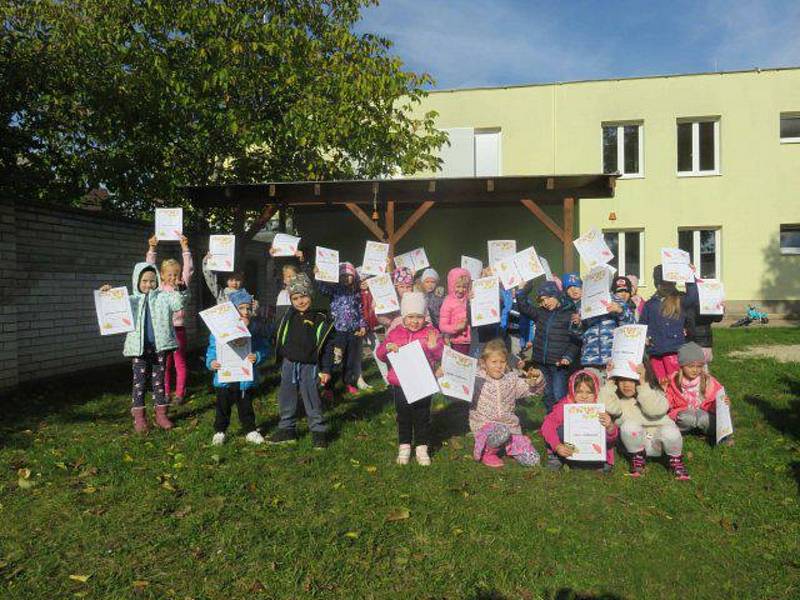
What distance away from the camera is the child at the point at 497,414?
5094 millimetres

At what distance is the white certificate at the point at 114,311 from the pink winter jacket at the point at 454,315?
3198 millimetres

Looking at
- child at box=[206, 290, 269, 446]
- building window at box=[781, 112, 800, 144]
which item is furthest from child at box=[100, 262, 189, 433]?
building window at box=[781, 112, 800, 144]

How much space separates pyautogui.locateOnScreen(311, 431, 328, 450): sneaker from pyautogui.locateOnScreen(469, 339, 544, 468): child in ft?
4.40

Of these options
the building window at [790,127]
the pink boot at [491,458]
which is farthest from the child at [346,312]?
the building window at [790,127]

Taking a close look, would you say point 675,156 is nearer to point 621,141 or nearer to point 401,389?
point 621,141

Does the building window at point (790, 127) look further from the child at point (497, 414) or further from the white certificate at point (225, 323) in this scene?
the white certificate at point (225, 323)

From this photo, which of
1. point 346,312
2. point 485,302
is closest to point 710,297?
point 485,302

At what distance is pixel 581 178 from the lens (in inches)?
418

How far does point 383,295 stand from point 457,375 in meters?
2.67

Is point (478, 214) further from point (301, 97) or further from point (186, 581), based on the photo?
point (186, 581)

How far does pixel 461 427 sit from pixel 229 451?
2.37 metres

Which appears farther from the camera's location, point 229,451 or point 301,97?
point 301,97

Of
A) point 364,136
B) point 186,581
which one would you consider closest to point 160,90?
point 364,136

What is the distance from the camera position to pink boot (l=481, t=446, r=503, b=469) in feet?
16.6
